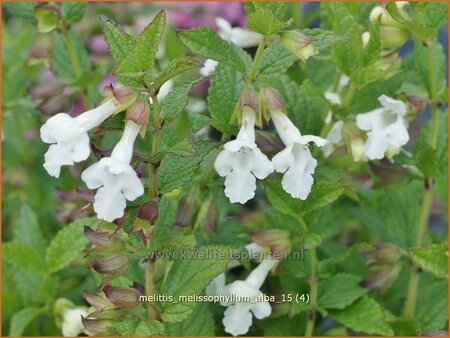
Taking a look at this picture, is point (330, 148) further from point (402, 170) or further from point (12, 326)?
point (12, 326)

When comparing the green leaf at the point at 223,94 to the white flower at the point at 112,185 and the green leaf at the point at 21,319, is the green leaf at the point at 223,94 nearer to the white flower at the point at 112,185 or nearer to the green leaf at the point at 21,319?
the white flower at the point at 112,185

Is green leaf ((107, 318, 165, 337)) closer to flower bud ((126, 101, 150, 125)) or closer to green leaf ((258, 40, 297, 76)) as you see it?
flower bud ((126, 101, 150, 125))

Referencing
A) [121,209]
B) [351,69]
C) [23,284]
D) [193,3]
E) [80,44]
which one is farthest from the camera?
[193,3]

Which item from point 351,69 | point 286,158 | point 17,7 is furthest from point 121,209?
point 17,7

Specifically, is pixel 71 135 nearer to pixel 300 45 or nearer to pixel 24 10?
pixel 300 45

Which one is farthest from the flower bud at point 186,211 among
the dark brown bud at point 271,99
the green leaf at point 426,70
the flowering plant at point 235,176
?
the green leaf at point 426,70

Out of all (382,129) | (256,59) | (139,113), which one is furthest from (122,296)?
(382,129)
